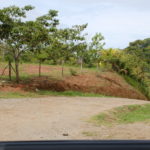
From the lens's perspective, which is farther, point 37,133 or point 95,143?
point 37,133

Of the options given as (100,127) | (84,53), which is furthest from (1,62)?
(100,127)

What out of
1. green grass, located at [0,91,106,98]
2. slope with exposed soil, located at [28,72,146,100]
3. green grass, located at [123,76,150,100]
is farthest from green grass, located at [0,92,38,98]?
green grass, located at [123,76,150,100]

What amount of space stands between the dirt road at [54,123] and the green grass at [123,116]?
0.37 meters

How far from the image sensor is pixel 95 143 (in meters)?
2.50

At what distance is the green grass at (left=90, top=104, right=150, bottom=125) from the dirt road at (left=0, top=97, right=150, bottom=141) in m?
0.37

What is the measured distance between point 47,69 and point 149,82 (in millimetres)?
6217

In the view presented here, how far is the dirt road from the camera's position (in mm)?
8672

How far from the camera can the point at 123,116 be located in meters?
12.7

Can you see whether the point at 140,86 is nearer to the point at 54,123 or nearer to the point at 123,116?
the point at 123,116

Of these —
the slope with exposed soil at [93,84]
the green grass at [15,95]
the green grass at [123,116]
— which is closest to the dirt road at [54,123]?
the green grass at [123,116]

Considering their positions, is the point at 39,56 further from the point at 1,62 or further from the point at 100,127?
the point at 100,127

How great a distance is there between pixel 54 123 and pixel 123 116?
3.08 m

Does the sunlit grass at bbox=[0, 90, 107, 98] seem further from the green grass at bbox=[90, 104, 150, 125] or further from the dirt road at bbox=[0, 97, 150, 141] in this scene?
the green grass at bbox=[90, 104, 150, 125]

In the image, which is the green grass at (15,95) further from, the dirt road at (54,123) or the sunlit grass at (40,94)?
the dirt road at (54,123)
